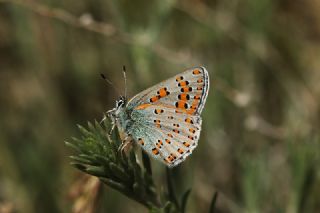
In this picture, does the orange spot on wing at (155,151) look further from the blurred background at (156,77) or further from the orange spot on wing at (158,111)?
the blurred background at (156,77)

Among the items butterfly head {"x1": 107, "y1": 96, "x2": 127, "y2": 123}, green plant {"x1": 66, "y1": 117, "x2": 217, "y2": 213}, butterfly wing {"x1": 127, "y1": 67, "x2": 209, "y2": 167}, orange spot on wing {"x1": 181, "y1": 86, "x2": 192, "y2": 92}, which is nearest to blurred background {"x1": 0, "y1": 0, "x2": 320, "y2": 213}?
butterfly head {"x1": 107, "y1": 96, "x2": 127, "y2": 123}

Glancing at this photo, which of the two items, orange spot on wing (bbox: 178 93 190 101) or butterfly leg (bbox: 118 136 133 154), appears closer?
butterfly leg (bbox: 118 136 133 154)

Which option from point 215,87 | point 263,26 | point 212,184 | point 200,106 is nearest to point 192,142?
point 200,106

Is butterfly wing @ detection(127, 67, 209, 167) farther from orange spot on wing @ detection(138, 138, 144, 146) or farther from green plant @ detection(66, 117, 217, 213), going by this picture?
green plant @ detection(66, 117, 217, 213)

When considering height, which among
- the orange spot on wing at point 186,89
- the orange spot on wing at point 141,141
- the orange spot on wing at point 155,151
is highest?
the orange spot on wing at point 186,89

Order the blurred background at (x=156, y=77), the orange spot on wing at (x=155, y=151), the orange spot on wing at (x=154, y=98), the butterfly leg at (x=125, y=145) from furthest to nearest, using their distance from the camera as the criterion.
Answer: the blurred background at (x=156, y=77) → the orange spot on wing at (x=154, y=98) → the orange spot on wing at (x=155, y=151) → the butterfly leg at (x=125, y=145)

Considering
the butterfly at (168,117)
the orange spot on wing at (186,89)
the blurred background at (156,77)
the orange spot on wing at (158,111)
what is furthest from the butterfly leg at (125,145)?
the blurred background at (156,77)
